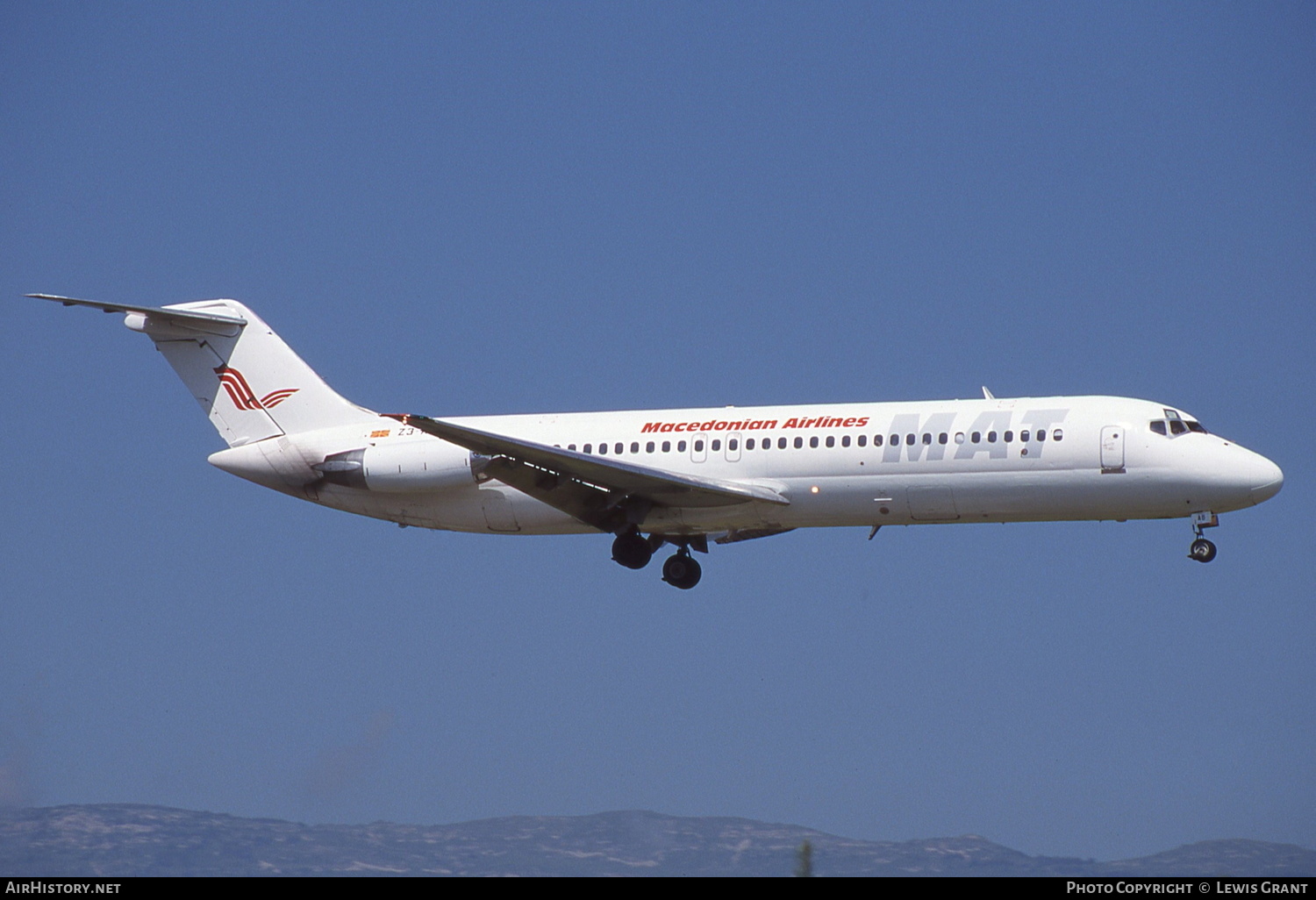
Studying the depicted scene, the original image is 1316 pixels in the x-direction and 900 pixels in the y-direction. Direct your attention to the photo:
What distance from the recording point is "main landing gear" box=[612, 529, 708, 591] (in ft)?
108

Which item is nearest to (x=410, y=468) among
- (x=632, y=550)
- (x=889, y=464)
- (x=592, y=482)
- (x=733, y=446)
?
(x=592, y=482)

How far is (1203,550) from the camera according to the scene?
29.9m

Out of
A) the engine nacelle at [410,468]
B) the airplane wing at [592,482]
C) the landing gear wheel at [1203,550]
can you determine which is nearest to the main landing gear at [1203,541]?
the landing gear wheel at [1203,550]

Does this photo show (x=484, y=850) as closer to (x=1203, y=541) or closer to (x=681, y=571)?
(x=681, y=571)

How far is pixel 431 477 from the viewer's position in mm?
32406

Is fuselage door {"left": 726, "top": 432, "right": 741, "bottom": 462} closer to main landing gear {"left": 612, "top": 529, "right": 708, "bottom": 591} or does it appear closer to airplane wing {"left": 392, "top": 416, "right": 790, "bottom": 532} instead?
airplane wing {"left": 392, "top": 416, "right": 790, "bottom": 532}

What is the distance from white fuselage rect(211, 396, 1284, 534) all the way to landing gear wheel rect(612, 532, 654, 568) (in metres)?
0.43

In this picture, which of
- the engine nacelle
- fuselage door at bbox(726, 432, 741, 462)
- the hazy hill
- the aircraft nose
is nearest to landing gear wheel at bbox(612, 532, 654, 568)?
fuselage door at bbox(726, 432, 741, 462)

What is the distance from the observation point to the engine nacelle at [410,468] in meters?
32.3

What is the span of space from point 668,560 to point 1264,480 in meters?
12.3

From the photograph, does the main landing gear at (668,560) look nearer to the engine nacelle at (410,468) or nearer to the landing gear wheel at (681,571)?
the landing gear wheel at (681,571)

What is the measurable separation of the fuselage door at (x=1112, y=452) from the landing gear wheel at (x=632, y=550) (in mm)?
9476

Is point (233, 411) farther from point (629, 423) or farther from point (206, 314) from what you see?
point (629, 423)
